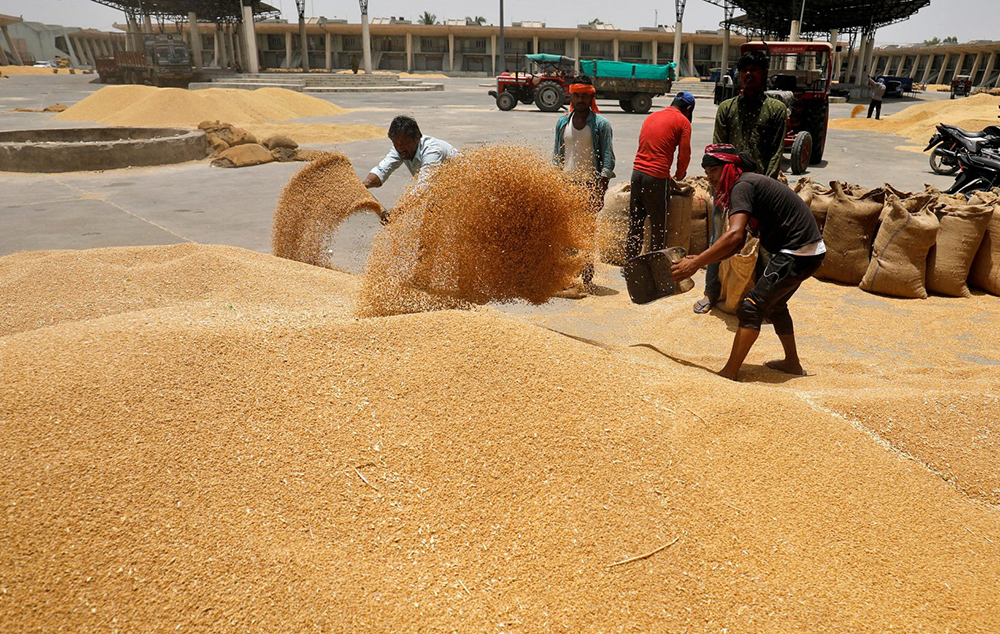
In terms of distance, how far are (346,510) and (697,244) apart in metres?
4.34

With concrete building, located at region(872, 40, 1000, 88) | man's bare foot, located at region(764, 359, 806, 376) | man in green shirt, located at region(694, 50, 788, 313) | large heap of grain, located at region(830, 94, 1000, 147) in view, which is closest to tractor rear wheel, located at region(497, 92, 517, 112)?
large heap of grain, located at region(830, 94, 1000, 147)

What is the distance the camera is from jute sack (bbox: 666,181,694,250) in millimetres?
5438

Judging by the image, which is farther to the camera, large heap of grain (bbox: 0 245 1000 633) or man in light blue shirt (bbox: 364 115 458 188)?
man in light blue shirt (bbox: 364 115 458 188)

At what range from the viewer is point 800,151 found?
9.78 meters

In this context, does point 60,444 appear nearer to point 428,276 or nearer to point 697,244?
point 428,276

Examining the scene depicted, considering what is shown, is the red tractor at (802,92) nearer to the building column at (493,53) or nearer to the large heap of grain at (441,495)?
the large heap of grain at (441,495)

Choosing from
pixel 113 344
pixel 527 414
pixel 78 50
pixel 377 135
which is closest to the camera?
pixel 527 414

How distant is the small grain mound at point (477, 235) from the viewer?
3346 mm

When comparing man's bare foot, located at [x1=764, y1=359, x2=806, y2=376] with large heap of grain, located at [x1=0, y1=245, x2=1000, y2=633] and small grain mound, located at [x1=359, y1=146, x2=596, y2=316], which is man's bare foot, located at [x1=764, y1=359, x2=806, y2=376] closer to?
large heap of grain, located at [x1=0, y1=245, x2=1000, y2=633]

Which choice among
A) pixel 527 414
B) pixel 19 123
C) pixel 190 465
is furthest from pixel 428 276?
pixel 19 123

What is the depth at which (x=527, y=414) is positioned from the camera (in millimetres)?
2309

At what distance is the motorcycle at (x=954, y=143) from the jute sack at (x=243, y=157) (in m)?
9.69

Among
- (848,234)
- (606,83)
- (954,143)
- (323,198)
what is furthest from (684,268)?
(606,83)

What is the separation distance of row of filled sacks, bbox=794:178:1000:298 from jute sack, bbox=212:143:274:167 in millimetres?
8587
